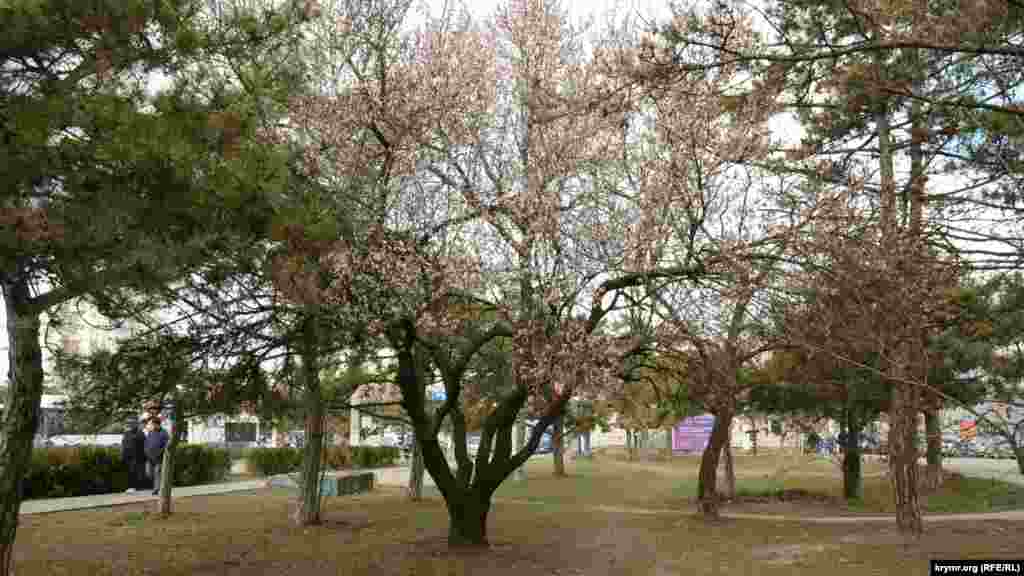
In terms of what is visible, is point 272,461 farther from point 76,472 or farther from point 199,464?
point 76,472

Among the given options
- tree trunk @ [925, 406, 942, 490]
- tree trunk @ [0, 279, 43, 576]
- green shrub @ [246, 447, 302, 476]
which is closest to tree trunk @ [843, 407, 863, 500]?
tree trunk @ [925, 406, 942, 490]

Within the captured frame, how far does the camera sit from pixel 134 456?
1936 centimetres

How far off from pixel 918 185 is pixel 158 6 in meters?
7.16

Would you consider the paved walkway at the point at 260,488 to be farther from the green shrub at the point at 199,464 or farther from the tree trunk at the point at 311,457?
the tree trunk at the point at 311,457

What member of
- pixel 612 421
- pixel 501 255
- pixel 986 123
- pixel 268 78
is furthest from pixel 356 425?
pixel 986 123

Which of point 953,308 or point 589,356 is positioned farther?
point 589,356

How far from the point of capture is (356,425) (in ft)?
130

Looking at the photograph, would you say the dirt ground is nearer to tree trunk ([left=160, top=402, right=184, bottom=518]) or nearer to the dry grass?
the dry grass

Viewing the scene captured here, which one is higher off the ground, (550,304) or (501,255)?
(501,255)

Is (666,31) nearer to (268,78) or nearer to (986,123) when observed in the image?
(986,123)

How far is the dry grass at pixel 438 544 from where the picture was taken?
11172mm

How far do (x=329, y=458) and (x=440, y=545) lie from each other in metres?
19.5

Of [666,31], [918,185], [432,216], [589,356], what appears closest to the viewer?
[666,31]

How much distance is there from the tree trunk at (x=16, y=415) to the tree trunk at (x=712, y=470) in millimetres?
13312
